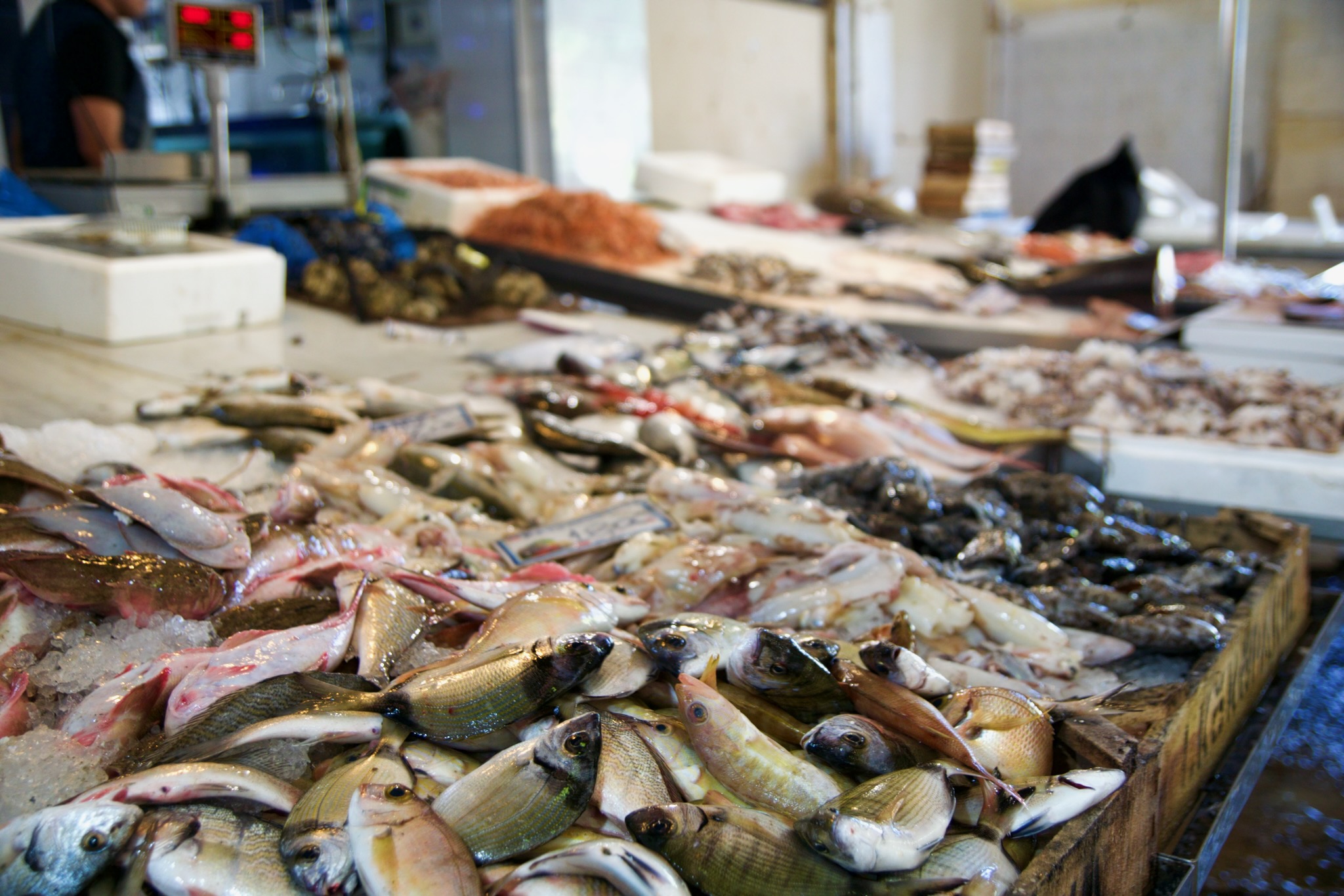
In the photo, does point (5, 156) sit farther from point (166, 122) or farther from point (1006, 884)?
point (1006, 884)

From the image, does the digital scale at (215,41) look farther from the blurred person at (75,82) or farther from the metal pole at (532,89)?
the metal pole at (532,89)

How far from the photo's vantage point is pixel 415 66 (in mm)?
10258

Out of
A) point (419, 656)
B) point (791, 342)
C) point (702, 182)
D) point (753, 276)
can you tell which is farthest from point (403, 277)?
point (419, 656)

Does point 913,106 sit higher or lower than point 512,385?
→ higher

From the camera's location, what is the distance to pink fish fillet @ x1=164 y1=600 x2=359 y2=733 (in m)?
1.66

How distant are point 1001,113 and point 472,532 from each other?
17430 mm

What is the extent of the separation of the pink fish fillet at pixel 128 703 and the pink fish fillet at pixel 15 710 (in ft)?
0.20

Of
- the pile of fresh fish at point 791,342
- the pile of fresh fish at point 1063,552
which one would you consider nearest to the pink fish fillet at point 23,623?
the pile of fresh fish at point 1063,552

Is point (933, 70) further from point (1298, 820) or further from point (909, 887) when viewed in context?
point (909, 887)

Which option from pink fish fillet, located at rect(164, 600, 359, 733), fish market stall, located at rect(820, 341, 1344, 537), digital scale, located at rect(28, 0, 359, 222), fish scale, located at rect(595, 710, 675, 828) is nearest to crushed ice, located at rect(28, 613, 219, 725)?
pink fish fillet, located at rect(164, 600, 359, 733)

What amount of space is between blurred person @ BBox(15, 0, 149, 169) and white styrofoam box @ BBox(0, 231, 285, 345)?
5.65ft

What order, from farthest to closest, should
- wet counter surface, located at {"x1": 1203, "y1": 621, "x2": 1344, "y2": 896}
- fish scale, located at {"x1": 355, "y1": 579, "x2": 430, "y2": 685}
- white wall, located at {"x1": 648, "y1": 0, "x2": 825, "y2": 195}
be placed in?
white wall, located at {"x1": 648, "y1": 0, "x2": 825, "y2": 195} → wet counter surface, located at {"x1": 1203, "y1": 621, "x2": 1344, "y2": 896} → fish scale, located at {"x1": 355, "y1": 579, "x2": 430, "y2": 685}

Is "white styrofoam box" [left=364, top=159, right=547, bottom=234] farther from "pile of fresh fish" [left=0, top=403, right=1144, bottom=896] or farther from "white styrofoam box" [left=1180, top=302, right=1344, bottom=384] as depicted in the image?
"pile of fresh fish" [left=0, top=403, right=1144, bottom=896]

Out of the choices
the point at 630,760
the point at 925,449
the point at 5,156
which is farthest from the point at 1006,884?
the point at 5,156
